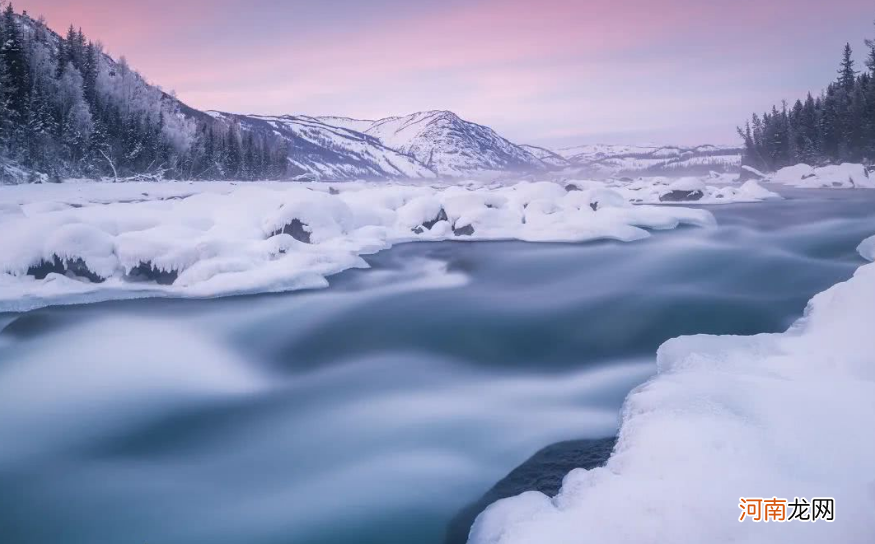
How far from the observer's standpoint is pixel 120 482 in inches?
203

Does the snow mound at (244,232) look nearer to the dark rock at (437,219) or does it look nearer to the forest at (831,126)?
the dark rock at (437,219)

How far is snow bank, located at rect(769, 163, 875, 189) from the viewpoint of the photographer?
147 ft

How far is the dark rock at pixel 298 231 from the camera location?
17031mm

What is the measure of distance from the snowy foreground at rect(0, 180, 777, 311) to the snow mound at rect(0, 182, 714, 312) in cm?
4

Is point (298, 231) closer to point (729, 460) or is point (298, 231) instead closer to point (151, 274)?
point (151, 274)

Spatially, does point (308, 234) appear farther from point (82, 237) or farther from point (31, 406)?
point (31, 406)

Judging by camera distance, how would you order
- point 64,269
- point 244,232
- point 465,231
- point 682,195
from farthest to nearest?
point 682,195
point 465,231
point 244,232
point 64,269

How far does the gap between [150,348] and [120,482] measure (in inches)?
160

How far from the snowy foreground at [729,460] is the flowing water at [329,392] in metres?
1.00

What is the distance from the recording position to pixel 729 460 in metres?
3.88

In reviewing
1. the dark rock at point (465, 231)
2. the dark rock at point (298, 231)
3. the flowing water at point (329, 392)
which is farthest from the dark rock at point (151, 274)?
the dark rock at point (465, 231)

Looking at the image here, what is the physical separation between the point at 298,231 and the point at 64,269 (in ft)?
23.0

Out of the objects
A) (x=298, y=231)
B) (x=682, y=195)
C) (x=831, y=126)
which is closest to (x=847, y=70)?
(x=831, y=126)

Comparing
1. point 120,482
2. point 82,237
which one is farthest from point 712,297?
point 82,237
